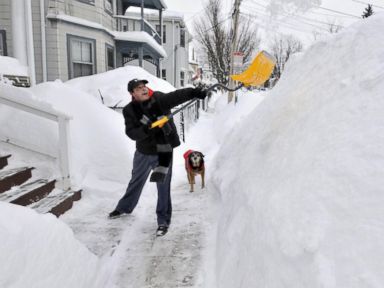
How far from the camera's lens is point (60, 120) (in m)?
4.45

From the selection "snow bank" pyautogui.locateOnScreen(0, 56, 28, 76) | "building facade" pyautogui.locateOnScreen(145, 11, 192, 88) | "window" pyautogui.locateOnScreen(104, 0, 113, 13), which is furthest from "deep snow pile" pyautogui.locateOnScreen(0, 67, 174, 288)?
"building facade" pyautogui.locateOnScreen(145, 11, 192, 88)

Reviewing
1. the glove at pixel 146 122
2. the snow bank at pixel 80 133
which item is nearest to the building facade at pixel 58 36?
the snow bank at pixel 80 133

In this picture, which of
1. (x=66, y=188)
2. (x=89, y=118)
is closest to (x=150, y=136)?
(x=66, y=188)

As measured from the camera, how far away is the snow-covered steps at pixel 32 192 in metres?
3.91

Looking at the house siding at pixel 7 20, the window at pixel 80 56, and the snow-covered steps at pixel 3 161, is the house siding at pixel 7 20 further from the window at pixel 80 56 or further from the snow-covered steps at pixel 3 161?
the snow-covered steps at pixel 3 161

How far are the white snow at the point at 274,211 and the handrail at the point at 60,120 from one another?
28 cm

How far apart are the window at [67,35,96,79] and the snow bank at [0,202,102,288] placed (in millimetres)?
8714

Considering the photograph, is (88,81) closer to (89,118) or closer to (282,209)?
(89,118)

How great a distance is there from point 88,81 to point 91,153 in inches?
175

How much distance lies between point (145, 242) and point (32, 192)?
1527mm

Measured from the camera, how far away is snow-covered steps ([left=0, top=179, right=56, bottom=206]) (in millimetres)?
3835

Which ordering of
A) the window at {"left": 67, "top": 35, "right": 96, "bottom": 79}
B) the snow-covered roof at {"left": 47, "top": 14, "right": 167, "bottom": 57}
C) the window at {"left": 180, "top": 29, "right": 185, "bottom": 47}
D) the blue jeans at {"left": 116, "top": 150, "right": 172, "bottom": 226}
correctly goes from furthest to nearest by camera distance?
1. the window at {"left": 180, "top": 29, "right": 185, "bottom": 47}
2. the window at {"left": 67, "top": 35, "right": 96, "bottom": 79}
3. the snow-covered roof at {"left": 47, "top": 14, "right": 167, "bottom": 57}
4. the blue jeans at {"left": 116, "top": 150, "right": 172, "bottom": 226}

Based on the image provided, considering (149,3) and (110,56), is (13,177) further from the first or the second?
(149,3)

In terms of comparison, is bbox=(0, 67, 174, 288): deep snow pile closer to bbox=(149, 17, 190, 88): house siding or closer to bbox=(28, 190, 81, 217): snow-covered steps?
bbox=(28, 190, 81, 217): snow-covered steps
